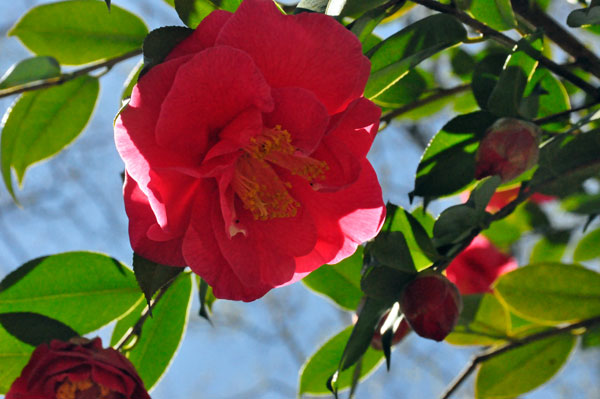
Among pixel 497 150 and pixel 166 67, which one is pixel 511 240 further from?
pixel 166 67

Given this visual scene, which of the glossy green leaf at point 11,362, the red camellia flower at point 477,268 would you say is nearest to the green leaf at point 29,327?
the glossy green leaf at point 11,362

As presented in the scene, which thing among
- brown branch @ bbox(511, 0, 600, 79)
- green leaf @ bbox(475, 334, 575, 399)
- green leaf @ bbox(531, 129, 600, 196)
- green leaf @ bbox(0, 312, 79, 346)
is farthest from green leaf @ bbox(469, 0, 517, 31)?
green leaf @ bbox(0, 312, 79, 346)

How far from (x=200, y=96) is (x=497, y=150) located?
0.31 m

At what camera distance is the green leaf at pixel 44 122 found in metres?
1.03

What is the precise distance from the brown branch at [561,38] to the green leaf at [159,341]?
0.53 meters

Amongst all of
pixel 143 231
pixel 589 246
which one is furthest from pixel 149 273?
pixel 589 246

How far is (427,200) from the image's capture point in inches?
32.9

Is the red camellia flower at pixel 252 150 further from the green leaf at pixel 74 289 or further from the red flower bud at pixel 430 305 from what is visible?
the green leaf at pixel 74 289

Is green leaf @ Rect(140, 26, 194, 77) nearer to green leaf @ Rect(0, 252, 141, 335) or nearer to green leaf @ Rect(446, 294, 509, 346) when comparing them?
green leaf @ Rect(0, 252, 141, 335)

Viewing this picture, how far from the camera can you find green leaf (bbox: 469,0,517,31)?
0.86 meters

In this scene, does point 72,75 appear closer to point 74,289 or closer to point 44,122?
point 44,122

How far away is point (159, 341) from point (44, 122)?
0.38 meters

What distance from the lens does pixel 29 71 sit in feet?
3.06

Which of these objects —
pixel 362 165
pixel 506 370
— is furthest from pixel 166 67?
pixel 506 370
